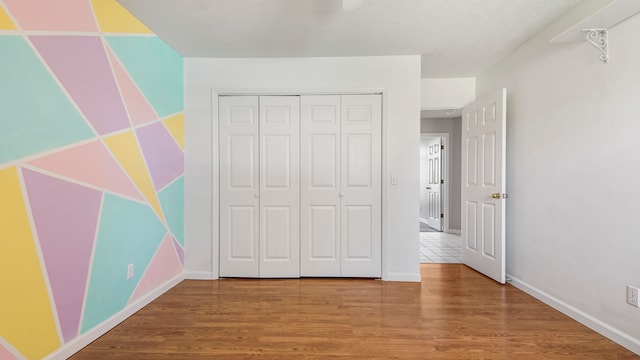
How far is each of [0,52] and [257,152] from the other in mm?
1879

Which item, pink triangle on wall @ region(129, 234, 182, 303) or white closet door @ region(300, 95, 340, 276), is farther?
white closet door @ region(300, 95, 340, 276)

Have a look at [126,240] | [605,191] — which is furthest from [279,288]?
[605,191]

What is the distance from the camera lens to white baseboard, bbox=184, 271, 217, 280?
2.93 metres

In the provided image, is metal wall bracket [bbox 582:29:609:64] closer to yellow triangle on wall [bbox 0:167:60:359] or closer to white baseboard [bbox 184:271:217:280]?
yellow triangle on wall [bbox 0:167:60:359]

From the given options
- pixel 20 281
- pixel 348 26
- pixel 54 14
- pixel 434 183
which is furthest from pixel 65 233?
pixel 434 183

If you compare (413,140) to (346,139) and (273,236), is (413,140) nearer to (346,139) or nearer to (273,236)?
(346,139)

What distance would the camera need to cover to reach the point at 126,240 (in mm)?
2115

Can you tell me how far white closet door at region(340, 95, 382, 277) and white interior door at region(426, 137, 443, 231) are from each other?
11.5 ft

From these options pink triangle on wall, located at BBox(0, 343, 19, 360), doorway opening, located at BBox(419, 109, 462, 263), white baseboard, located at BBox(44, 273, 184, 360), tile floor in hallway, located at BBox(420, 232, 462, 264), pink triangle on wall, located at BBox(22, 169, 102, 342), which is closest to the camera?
pink triangle on wall, located at BBox(0, 343, 19, 360)

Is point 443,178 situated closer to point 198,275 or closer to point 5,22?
point 198,275

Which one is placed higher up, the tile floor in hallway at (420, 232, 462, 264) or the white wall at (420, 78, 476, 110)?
the white wall at (420, 78, 476, 110)

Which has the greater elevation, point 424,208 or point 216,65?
point 216,65

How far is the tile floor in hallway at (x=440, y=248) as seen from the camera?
371cm

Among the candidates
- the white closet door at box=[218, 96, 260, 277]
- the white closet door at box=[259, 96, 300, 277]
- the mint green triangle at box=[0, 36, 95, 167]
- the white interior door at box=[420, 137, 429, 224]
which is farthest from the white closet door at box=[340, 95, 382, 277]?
the white interior door at box=[420, 137, 429, 224]
